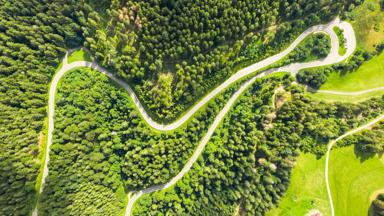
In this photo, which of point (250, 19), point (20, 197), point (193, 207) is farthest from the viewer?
point (193, 207)

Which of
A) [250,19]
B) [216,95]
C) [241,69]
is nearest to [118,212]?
[216,95]

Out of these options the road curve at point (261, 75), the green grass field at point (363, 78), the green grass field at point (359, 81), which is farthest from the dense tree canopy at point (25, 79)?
the green grass field at point (363, 78)

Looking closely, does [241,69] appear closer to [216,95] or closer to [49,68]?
[216,95]

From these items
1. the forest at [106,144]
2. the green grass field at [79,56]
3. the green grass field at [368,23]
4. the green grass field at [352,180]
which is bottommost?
the forest at [106,144]

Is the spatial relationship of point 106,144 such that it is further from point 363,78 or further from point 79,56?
point 363,78

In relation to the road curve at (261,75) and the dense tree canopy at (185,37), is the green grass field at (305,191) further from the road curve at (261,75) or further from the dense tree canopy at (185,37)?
the dense tree canopy at (185,37)

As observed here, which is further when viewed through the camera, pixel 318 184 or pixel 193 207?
pixel 193 207
